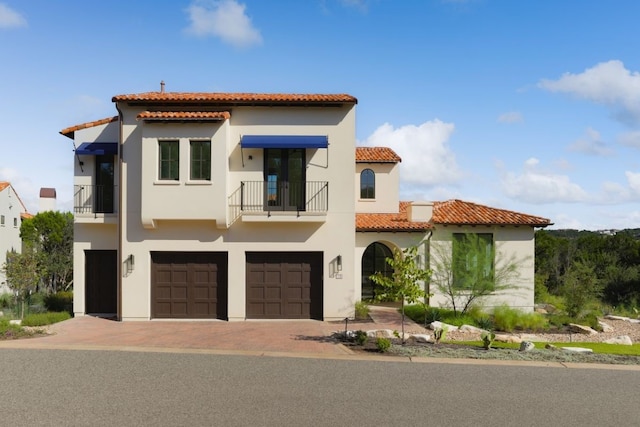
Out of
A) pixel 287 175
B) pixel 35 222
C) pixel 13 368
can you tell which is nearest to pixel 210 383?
pixel 13 368

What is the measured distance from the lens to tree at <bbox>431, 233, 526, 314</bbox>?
19922mm

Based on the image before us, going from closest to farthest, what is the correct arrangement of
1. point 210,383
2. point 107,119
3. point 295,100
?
point 210,383
point 295,100
point 107,119

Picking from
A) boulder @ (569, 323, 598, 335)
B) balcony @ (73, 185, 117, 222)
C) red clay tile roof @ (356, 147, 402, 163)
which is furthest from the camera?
red clay tile roof @ (356, 147, 402, 163)

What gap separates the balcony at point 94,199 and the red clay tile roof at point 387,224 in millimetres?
10051

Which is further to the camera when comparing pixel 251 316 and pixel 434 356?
pixel 251 316

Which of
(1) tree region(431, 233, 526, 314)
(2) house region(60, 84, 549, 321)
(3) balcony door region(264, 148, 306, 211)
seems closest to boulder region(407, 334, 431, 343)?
(2) house region(60, 84, 549, 321)

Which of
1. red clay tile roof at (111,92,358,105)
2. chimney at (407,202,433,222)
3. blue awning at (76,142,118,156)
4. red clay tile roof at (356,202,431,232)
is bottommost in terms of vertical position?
red clay tile roof at (356,202,431,232)

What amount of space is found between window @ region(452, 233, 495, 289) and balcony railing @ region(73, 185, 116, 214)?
1362 cm

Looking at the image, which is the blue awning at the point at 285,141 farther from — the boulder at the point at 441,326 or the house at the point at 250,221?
the boulder at the point at 441,326

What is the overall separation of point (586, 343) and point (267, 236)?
430 inches

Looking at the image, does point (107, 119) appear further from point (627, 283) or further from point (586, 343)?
point (627, 283)

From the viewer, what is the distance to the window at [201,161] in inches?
690

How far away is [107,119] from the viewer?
62.6 ft

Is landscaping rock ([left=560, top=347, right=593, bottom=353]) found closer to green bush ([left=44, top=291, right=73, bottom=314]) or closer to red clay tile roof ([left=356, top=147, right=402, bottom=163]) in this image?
red clay tile roof ([left=356, top=147, right=402, bottom=163])
